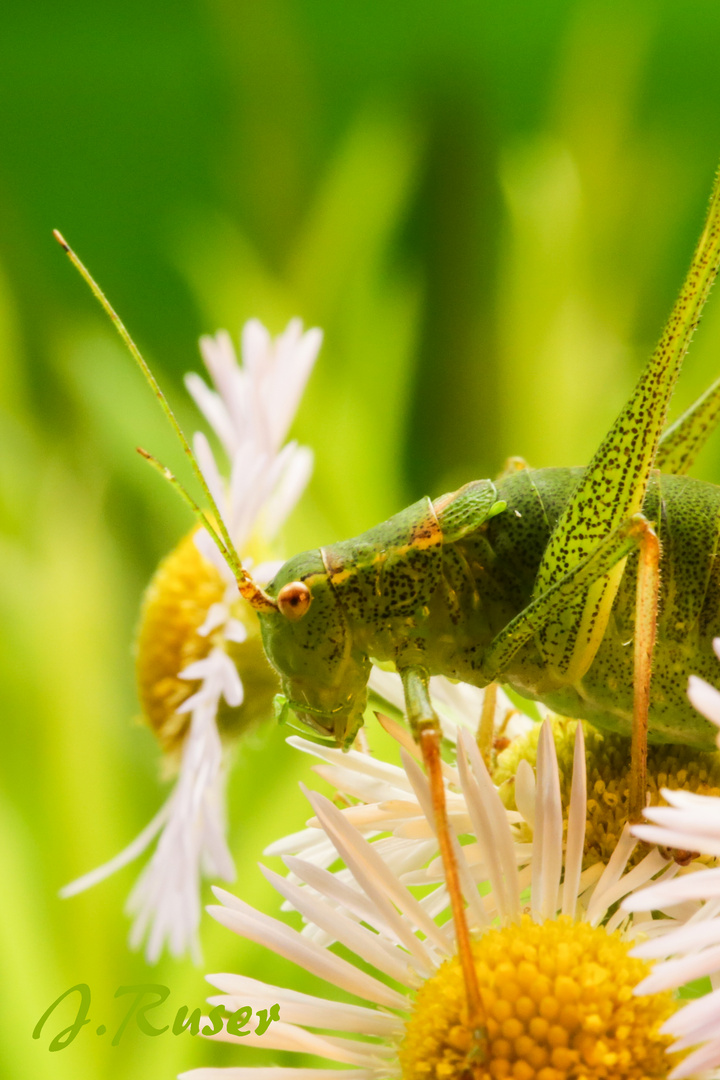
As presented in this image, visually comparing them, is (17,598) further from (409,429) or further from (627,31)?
(627,31)

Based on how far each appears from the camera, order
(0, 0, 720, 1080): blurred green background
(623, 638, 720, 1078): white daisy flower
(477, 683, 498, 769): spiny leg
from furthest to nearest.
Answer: (0, 0, 720, 1080): blurred green background < (477, 683, 498, 769): spiny leg < (623, 638, 720, 1078): white daisy flower

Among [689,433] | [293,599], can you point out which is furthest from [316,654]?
[689,433]

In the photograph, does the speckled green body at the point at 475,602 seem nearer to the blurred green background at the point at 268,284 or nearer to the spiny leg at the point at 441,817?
the spiny leg at the point at 441,817

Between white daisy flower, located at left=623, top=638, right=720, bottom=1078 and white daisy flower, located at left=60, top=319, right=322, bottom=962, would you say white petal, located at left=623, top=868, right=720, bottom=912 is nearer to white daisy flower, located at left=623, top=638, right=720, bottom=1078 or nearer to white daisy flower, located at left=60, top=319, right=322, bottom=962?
white daisy flower, located at left=623, top=638, right=720, bottom=1078

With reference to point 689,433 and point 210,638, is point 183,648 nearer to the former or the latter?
point 210,638

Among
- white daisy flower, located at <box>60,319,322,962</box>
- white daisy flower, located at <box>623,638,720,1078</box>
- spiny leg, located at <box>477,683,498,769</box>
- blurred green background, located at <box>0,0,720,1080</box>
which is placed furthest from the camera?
blurred green background, located at <box>0,0,720,1080</box>

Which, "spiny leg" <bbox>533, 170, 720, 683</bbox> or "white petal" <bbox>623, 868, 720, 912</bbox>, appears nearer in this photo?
"white petal" <bbox>623, 868, 720, 912</bbox>

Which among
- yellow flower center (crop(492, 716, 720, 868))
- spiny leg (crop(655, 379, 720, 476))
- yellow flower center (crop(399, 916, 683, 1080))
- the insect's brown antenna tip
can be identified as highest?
the insect's brown antenna tip

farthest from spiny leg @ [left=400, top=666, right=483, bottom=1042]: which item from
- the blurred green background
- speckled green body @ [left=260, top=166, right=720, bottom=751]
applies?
the blurred green background
